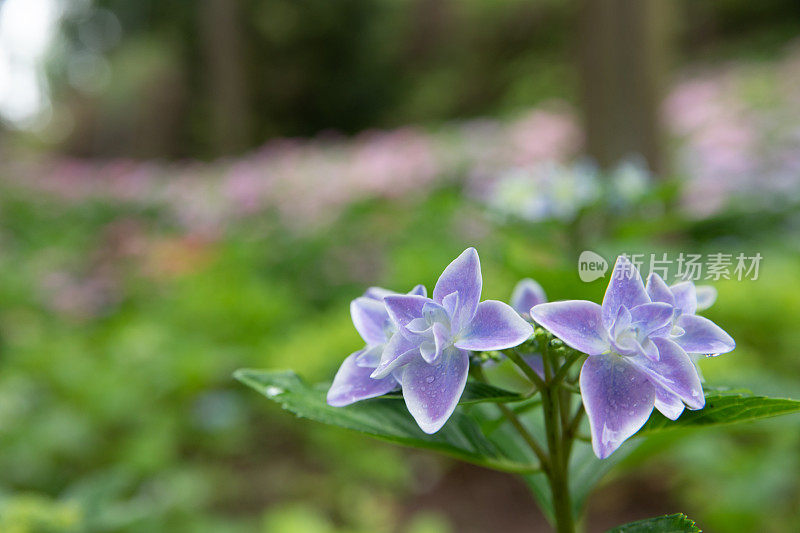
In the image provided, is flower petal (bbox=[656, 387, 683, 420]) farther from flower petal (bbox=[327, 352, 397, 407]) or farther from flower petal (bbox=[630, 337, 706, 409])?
flower petal (bbox=[327, 352, 397, 407])

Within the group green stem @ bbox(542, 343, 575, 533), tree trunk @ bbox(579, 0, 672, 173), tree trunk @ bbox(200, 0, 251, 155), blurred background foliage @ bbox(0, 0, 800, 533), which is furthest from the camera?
tree trunk @ bbox(200, 0, 251, 155)

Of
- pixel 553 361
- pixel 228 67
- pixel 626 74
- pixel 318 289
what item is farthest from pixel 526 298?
pixel 228 67

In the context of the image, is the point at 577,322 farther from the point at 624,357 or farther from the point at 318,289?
the point at 318,289

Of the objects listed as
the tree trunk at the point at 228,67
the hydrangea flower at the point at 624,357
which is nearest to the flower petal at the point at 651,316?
the hydrangea flower at the point at 624,357

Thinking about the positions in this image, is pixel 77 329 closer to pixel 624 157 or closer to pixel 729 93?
pixel 624 157

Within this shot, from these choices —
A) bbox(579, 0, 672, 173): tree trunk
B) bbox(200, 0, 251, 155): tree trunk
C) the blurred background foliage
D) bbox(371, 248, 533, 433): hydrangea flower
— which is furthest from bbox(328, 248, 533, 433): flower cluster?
bbox(200, 0, 251, 155): tree trunk

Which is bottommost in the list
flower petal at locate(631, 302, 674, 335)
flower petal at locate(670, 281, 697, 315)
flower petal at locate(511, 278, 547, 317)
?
flower petal at locate(631, 302, 674, 335)
